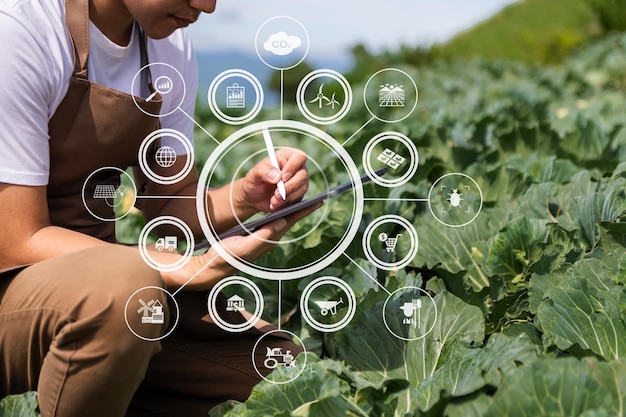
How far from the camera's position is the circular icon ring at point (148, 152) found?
2.12m

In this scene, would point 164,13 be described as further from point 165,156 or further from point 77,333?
point 77,333

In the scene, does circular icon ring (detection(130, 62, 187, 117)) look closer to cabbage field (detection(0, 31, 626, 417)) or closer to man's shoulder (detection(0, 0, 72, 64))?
man's shoulder (detection(0, 0, 72, 64))

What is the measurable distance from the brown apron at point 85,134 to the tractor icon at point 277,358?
54cm

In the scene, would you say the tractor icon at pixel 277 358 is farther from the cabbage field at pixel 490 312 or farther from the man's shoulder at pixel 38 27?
the man's shoulder at pixel 38 27

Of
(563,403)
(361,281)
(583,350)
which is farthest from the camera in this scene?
(361,281)

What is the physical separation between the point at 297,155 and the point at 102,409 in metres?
0.72

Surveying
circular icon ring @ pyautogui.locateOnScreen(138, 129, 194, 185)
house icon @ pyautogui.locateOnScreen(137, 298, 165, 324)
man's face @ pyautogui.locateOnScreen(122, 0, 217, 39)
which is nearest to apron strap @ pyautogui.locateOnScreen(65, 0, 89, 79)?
man's face @ pyautogui.locateOnScreen(122, 0, 217, 39)

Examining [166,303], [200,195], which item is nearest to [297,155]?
[200,195]

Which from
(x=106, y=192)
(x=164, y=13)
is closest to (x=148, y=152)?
(x=106, y=192)

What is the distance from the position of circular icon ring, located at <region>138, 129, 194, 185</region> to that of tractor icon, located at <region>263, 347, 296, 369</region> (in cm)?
53

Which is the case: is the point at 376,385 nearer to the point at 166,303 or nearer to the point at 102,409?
the point at 166,303

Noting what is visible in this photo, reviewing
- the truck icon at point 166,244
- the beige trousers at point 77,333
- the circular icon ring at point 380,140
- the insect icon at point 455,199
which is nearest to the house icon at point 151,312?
the beige trousers at point 77,333

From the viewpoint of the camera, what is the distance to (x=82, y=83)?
77.8 inches

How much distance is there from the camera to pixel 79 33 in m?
1.98
